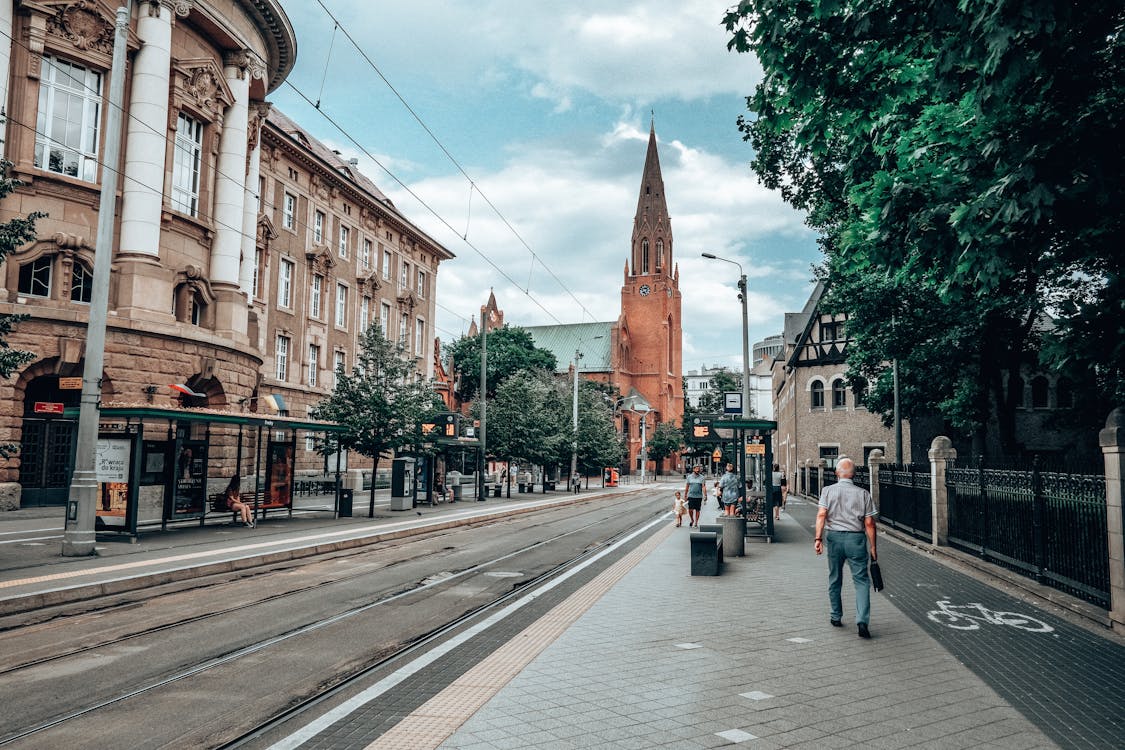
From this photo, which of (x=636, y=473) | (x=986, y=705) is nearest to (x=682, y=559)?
(x=986, y=705)

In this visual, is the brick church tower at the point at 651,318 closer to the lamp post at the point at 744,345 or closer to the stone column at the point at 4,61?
the lamp post at the point at 744,345

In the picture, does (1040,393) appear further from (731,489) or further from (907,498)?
(731,489)

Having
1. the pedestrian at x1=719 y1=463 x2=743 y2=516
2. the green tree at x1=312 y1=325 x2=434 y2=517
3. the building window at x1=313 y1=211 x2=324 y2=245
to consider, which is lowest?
the pedestrian at x1=719 y1=463 x2=743 y2=516

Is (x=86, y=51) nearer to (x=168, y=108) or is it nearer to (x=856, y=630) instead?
(x=168, y=108)

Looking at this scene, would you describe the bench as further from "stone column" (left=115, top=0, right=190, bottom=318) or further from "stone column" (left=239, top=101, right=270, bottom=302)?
"stone column" (left=239, top=101, right=270, bottom=302)

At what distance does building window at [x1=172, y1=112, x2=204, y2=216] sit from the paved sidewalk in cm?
2183

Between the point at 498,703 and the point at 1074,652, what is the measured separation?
517 cm

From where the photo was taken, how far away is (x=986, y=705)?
5.36m

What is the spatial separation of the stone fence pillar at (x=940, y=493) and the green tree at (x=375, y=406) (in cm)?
1561

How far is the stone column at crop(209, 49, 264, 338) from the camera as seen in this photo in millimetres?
26391

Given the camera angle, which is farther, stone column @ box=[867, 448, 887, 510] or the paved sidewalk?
stone column @ box=[867, 448, 887, 510]

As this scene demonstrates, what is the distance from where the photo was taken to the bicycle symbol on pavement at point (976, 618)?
8113mm

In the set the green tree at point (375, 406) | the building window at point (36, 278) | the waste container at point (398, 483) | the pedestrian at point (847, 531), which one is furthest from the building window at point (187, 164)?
the pedestrian at point (847, 531)

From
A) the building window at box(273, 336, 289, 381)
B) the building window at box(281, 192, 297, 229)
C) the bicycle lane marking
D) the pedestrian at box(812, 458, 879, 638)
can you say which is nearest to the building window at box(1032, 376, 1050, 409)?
the bicycle lane marking
